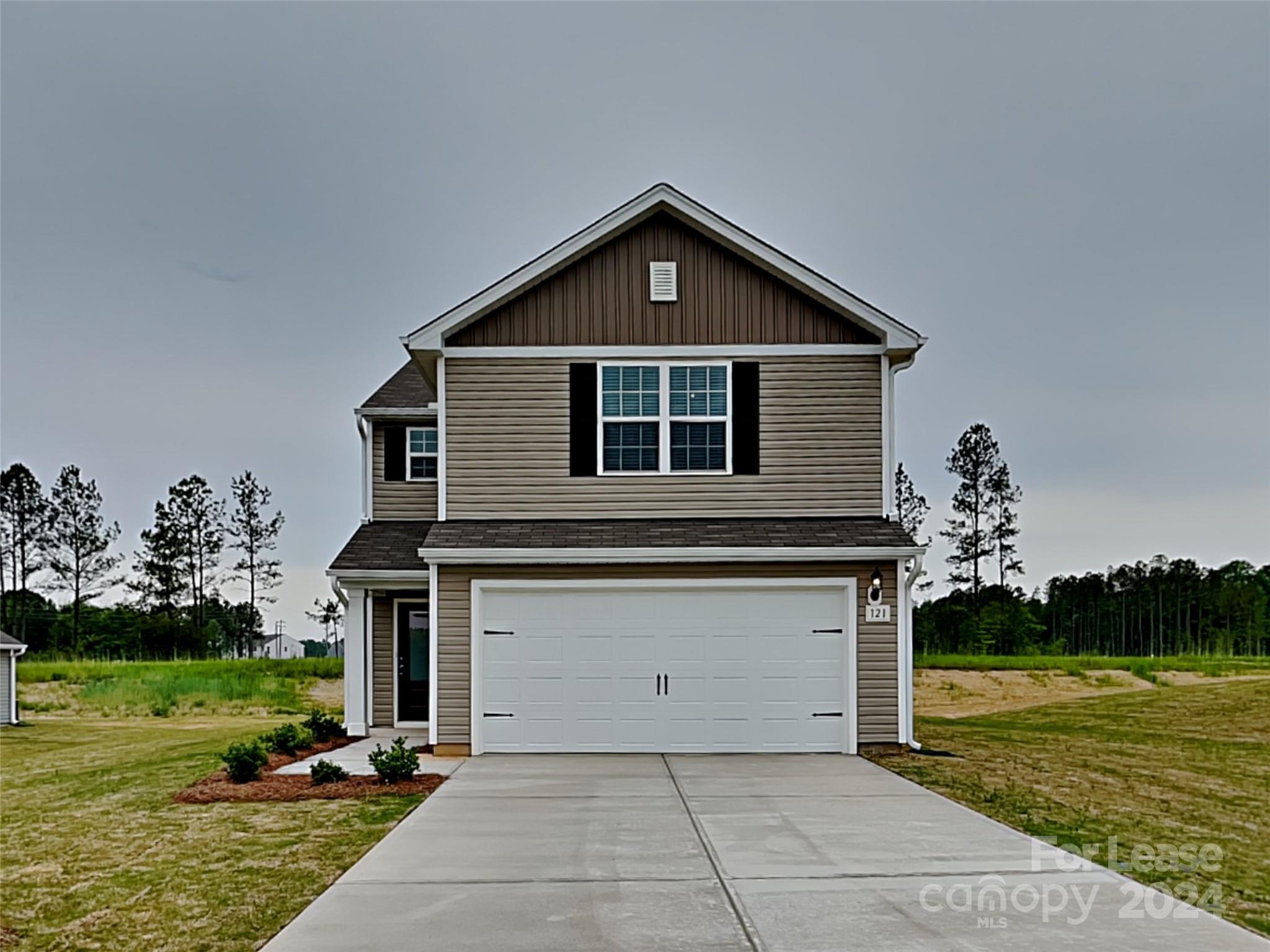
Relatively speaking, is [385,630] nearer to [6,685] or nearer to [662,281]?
[662,281]

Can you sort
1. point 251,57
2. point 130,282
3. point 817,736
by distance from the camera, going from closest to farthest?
point 817,736 < point 251,57 < point 130,282

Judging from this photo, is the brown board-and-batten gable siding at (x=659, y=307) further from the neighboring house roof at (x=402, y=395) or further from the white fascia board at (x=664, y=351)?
Result: the neighboring house roof at (x=402, y=395)

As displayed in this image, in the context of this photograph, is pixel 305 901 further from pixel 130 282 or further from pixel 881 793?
pixel 130 282

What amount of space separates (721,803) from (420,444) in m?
9.90

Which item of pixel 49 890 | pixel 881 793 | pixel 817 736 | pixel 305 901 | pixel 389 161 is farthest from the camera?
pixel 389 161

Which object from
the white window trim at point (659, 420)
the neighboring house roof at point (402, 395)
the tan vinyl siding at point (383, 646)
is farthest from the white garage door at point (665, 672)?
the neighboring house roof at point (402, 395)

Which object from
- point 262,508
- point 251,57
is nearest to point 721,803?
point 251,57

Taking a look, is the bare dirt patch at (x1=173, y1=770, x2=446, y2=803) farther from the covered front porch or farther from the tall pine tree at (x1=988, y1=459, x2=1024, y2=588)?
the tall pine tree at (x1=988, y1=459, x2=1024, y2=588)

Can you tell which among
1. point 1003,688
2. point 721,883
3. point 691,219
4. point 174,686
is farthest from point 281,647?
point 721,883

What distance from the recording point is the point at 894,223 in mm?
23625

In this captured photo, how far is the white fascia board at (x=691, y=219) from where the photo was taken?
1534cm

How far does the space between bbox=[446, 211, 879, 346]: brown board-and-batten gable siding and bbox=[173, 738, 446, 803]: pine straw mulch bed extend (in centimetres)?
575

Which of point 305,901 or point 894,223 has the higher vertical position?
point 894,223

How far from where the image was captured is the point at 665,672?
49.0 ft
